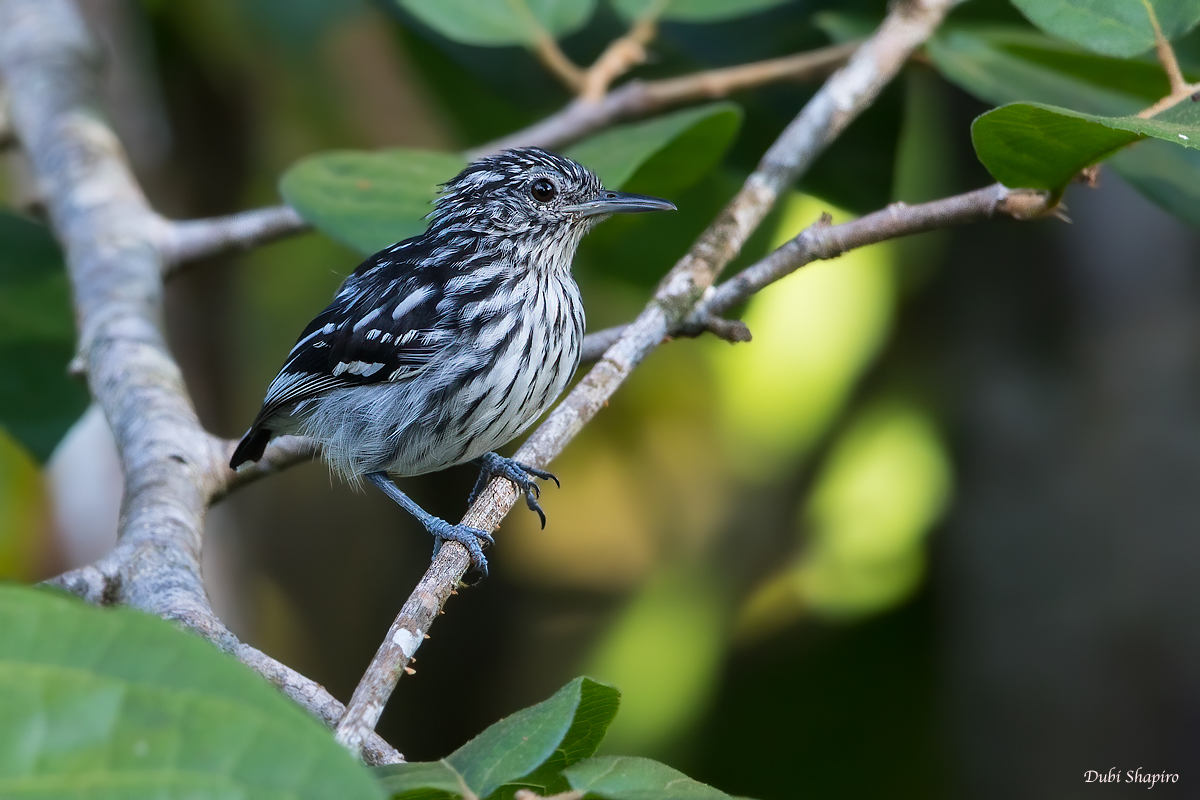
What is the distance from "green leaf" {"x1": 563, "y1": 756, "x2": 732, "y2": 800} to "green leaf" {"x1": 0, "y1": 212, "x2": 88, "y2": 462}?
2869 millimetres

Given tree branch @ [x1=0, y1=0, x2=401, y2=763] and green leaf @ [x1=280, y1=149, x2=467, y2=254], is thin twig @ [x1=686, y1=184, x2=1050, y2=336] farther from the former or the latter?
tree branch @ [x1=0, y1=0, x2=401, y2=763]

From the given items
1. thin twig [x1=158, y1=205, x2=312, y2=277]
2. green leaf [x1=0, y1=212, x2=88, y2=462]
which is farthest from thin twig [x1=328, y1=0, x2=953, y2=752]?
green leaf [x1=0, y1=212, x2=88, y2=462]

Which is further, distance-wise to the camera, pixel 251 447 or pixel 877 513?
pixel 877 513

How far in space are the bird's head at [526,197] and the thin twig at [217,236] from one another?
568 mm

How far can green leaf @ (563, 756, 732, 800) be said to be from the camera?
1.35 meters

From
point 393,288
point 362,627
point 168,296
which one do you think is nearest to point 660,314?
point 393,288

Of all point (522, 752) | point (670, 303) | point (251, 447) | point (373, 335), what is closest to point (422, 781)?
point (522, 752)

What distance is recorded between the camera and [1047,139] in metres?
2.18

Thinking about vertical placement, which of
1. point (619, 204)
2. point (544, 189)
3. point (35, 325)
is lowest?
point (35, 325)

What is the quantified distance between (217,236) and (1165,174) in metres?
2.97

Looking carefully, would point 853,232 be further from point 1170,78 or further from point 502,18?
point 502,18

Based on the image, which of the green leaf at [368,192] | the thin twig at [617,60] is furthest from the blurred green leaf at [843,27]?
the green leaf at [368,192]

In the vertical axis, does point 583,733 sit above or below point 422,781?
above

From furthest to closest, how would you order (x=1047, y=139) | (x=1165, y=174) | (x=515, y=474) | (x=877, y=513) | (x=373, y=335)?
(x=877, y=513)
(x=373, y=335)
(x=515, y=474)
(x=1165, y=174)
(x=1047, y=139)
